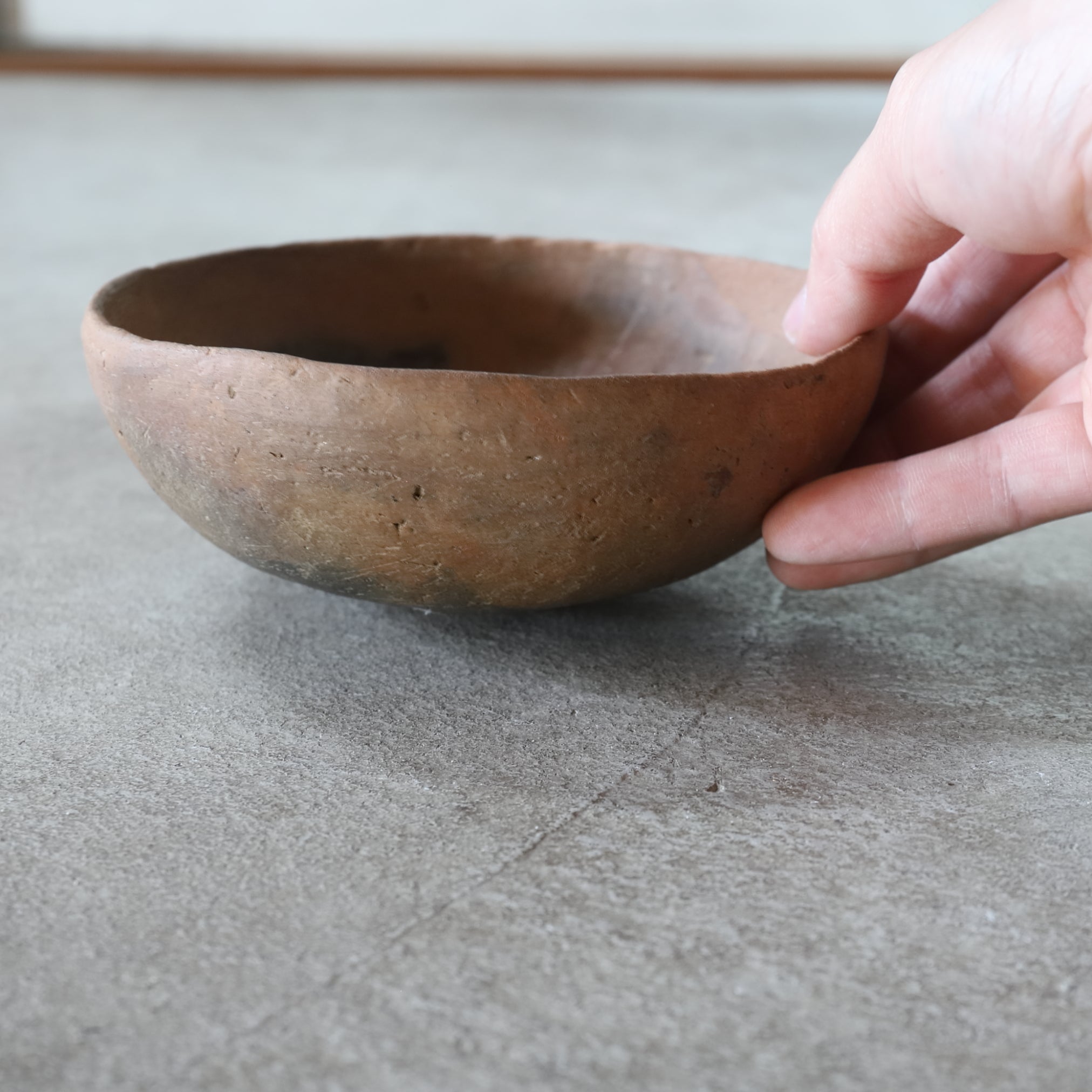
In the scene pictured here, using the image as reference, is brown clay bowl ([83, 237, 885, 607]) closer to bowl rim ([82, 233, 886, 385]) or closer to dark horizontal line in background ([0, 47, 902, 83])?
bowl rim ([82, 233, 886, 385])

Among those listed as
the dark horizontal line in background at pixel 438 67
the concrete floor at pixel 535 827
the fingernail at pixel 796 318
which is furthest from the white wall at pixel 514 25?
the fingernail at pixel 796 318

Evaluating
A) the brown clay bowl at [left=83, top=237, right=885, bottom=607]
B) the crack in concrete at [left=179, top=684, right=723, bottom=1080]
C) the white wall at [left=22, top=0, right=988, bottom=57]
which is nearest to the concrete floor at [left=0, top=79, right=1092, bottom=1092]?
the crack in concrete at [left=179, top=684, right=723, bottom=1080]

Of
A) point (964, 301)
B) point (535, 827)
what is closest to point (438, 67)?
point (964, 301)

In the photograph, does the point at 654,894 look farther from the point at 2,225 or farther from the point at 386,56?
the point at 386,56

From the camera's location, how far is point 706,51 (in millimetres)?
6023

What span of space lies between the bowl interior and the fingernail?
14 cm

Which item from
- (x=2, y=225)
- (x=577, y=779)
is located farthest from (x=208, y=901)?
(x=2, y=225)

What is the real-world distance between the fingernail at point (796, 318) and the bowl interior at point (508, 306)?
141mm

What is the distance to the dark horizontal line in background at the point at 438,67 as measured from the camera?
5688 millimetres

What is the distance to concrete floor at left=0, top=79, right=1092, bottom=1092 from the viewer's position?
754 millimetres

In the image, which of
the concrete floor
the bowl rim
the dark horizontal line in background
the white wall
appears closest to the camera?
the concrete floor

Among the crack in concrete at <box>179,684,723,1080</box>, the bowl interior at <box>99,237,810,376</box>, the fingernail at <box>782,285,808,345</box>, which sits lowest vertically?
the crack in concrete at <box>179,684,723,1080</box>

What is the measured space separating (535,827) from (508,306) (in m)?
0.85

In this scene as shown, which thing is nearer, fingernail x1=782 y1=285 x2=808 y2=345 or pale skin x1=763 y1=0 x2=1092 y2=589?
pale skin x1=763 y1=0 x2=1092 y2=589
